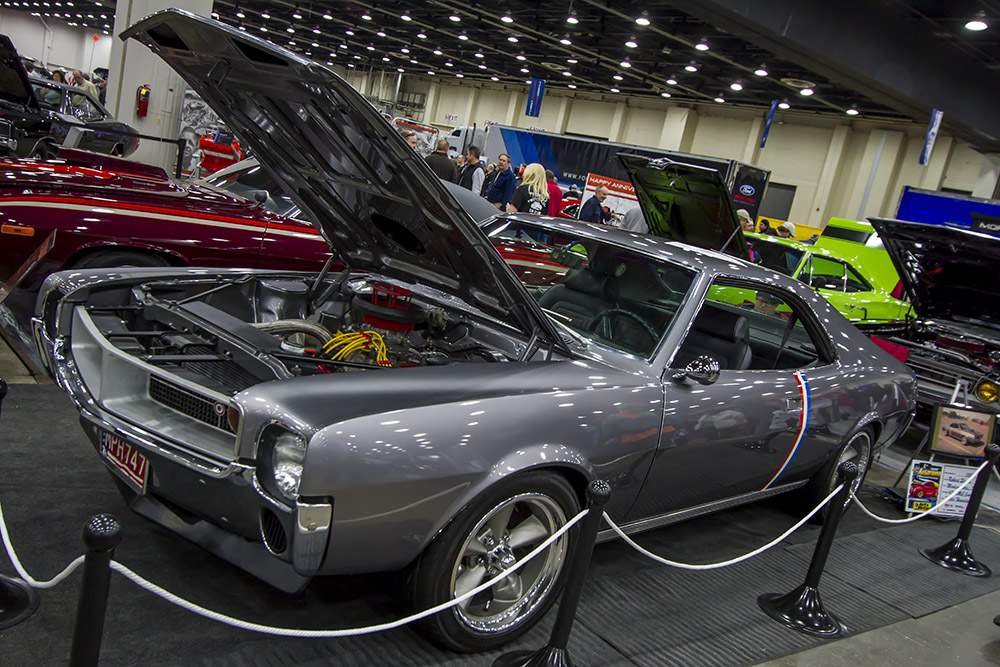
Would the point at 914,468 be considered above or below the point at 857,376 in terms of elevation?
below

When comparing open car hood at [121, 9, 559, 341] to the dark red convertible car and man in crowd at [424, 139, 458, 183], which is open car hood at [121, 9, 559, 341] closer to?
the dark red convertible car

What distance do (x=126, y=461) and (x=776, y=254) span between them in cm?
812

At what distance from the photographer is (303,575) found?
6.96 feet

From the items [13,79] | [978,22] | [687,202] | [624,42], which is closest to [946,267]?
[687,202]

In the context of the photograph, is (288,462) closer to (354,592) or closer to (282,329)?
(354,592)

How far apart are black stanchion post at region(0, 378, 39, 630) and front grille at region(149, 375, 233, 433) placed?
44 centimetres

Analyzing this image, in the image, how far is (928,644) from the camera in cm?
339

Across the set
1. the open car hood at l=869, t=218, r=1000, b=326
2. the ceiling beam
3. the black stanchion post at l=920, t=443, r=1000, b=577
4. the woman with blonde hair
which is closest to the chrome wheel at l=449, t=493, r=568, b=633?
the black stanchion post at l=920, t=443, r=1000, b=577

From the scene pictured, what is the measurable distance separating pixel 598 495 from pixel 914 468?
3.37 metres

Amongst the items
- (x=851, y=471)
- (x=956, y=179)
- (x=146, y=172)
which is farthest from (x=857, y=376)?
(x=956, y=179)

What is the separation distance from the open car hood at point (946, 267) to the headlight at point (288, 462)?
464 cm

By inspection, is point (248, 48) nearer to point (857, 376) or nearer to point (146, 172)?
point (857, 376)

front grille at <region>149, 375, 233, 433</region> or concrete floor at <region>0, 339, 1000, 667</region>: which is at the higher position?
front grille at <region>149, 375, 233, 433</region>

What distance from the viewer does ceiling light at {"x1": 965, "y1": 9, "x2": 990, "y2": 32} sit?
401 inches
